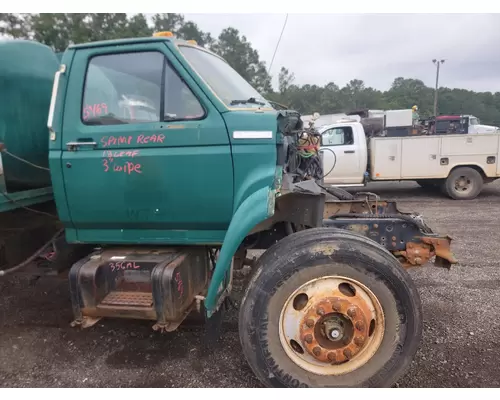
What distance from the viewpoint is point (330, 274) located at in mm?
2354

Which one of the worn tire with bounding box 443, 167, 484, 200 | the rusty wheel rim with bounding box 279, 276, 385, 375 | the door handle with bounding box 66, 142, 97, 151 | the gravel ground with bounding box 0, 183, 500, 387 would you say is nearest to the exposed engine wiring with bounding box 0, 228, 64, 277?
the gravel ground with bounding box 0, 183, 500, 387

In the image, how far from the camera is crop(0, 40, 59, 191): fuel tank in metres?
2.84

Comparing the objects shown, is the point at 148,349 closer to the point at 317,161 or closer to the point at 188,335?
the point at 188,335

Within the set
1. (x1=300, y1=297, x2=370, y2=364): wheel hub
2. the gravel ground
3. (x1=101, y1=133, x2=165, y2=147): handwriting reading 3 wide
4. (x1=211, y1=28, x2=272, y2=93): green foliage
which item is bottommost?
the gravel ground

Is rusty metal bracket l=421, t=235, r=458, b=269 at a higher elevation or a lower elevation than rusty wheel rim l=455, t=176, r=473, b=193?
higher

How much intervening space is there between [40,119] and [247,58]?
1136 centimetres

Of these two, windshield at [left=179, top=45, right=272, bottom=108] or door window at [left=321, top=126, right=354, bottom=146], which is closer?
windshield at [left=179, top=45, right=272, bottom=108]

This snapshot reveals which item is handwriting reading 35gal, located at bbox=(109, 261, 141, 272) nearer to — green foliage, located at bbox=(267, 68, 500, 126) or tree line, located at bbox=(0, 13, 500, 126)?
tree line, located at bbox=(0, 13, 500, 126)

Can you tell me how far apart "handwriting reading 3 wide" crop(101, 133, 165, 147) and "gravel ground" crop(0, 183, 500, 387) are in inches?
64.8

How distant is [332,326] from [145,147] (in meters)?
1.71

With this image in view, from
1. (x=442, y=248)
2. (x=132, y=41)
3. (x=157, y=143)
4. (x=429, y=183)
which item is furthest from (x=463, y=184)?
(x=132, y=41)

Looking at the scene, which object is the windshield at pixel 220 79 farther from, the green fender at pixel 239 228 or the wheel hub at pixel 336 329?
the wheel hub at pixel 336 329

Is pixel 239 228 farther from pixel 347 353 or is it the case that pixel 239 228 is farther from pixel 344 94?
pixel 344 94

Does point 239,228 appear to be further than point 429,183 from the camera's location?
No
